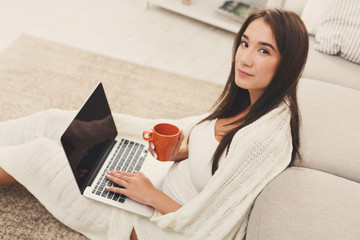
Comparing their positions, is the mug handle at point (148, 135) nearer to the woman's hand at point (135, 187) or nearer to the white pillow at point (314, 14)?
the woman's hand at point (135, 187)

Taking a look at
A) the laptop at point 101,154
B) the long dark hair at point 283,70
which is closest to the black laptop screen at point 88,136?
the laptop at point 101,154

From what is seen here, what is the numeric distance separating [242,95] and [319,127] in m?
0.31

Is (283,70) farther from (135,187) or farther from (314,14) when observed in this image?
(314,14)

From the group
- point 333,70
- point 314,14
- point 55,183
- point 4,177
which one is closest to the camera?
point 55,183

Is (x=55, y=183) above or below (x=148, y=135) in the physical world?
below

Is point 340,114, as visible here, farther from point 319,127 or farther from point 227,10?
point 227,10

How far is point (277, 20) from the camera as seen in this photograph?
976 mm

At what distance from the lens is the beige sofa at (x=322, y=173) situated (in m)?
0.92

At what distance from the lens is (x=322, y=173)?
112cm

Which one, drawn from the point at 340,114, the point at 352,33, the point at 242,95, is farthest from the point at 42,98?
the point at 352,33

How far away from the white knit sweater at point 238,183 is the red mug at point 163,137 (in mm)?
187

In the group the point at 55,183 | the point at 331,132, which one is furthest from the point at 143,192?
the point at 331,132

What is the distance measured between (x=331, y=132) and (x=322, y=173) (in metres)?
0.22

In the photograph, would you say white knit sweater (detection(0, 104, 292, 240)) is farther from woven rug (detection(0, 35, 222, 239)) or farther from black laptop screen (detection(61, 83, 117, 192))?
woven rug (detection(0, 35, 222, 239))
